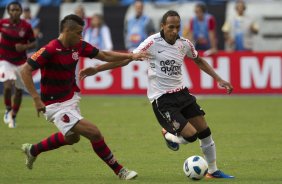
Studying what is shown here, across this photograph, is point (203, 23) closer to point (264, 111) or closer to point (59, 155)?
point (264, 111)

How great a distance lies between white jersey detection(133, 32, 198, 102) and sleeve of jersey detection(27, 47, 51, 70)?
141 cm

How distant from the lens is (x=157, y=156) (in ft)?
43.1

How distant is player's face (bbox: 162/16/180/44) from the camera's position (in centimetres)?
1125

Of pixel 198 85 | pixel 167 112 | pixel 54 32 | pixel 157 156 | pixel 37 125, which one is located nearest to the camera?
pixel 167 112

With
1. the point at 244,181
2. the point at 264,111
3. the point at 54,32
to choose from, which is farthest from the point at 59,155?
the point at 54,32

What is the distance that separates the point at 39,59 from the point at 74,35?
52cm

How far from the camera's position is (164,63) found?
11.5m

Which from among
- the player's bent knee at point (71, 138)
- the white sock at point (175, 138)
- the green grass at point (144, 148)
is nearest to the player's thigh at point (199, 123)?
the white sock at point (175, 138)

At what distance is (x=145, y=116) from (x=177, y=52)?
8.22m

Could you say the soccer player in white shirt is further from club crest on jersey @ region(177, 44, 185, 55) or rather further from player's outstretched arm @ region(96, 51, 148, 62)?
player's outstretched arm @ region(96, 51, 148, 62)

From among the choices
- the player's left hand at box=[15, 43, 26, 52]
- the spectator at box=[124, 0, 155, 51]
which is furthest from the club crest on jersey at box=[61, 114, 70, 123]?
the spectator at box=[124, 0, 155, 51]

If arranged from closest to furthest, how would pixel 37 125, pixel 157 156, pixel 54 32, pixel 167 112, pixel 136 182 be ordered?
pixel 136 182 → pixel 167 112 → pixel 157 156 → pixel 37 125 → pixel 54 32

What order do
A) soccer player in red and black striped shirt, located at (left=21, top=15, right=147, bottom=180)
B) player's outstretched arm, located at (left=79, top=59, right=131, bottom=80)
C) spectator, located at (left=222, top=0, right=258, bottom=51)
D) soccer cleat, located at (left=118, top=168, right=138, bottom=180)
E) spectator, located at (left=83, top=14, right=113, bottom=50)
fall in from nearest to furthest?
soccer player in red and black striped shirt, located at (left=21, top=15, right=147, bottom=180)
soccer cleat, located at (left=118, top=168, right=138, bottom=180)
player's outstretched arm, located at (left=79, top=59, right=131, bottom=80)
spectator, located at (left=83, top=14, right=113, bottom=50)
spectator, located at (left=222, top=0, right=258, bottom=51)

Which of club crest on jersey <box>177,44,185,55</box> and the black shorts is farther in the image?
club crest on jersey <box>177,44,185,55</box>
